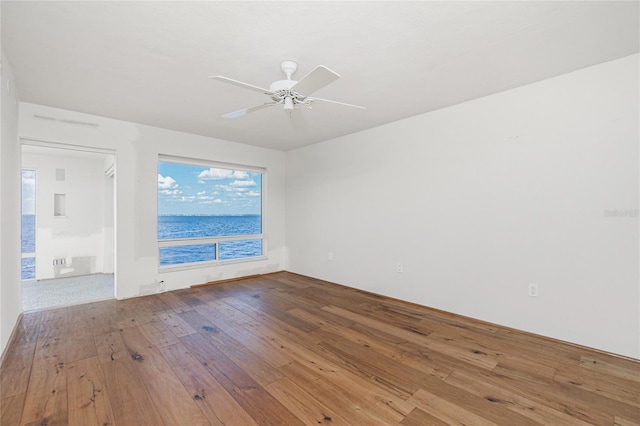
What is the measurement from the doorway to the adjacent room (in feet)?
3.42

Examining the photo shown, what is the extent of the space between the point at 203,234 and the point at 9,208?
7.76ft

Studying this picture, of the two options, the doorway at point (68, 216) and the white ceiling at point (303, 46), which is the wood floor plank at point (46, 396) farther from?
the doorway at point (68, 216)

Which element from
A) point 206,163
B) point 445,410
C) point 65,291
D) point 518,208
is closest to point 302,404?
point 445,410

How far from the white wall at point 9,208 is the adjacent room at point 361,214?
2.2 inches

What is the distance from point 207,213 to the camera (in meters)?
5.37

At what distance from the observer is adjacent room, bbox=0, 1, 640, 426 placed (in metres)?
1.80

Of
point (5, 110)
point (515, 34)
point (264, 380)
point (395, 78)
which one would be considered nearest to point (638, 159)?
point (515, 34)

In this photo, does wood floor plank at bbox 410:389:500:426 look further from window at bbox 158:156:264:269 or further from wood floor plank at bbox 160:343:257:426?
window at bbox 158:156:264:269

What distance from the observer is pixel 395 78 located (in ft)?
8.63

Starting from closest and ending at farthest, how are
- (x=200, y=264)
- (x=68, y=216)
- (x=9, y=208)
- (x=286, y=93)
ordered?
1. (x=286, y=93)
2. (x=9, y=208)
3. (x=200, y=264)
4. (x=68, y=216)

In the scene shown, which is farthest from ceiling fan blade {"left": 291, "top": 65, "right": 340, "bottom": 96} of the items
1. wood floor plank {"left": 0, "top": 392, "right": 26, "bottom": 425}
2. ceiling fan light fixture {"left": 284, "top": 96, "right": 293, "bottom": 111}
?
wood floor plank {"left": 0, "top": 392, "right": 26, "bottom": 425}

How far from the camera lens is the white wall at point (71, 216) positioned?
523cm

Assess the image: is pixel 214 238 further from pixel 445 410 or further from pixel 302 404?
pixel 445 410

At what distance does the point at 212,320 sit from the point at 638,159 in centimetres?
422
